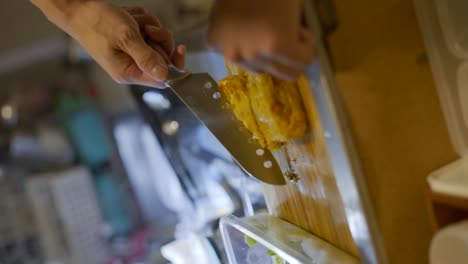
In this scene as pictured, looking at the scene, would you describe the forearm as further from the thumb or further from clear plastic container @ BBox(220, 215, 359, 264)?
clear plastic container @ BBox(220, 215, 359, 264)

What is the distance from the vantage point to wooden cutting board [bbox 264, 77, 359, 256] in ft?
1.32

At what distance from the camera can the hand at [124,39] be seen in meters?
0.43

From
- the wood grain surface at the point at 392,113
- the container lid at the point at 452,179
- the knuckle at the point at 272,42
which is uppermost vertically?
the knuckle at the point at 272,42

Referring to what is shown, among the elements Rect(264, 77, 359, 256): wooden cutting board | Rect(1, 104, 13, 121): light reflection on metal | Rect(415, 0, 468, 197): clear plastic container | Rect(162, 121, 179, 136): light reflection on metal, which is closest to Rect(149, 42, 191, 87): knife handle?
Rect(264, 77, 359, 256): wooden cutting board

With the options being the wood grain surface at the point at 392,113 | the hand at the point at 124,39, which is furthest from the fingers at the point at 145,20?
the wood grain surface at the point at 392,113

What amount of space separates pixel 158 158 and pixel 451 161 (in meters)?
1.08

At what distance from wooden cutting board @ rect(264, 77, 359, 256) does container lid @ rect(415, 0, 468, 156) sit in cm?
12

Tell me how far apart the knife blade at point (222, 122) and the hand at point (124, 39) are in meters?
0.02

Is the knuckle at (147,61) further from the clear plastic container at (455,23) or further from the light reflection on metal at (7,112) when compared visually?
the light reflection on metal at (7,112)

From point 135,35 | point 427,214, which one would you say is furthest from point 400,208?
point 135,35

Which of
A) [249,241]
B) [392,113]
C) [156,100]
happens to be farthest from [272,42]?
[156,100]

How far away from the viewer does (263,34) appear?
0.28 m

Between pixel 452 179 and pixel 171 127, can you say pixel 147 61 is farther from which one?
pixel 171 127

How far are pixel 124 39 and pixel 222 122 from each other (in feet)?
0.42
